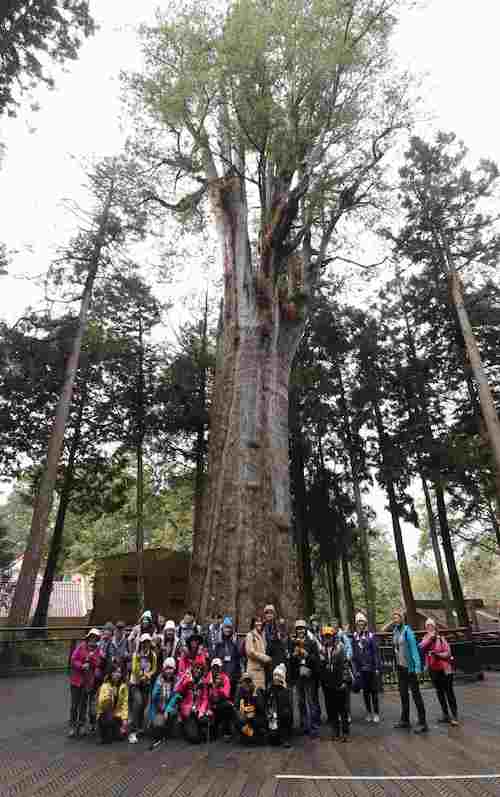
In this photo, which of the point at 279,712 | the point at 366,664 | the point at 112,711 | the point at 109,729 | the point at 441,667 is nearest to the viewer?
the point at 279,712

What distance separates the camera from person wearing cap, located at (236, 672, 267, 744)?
503 centimetres

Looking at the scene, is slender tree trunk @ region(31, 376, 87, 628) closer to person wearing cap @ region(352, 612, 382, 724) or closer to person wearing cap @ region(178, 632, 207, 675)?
person wearing cap @ region(178, 632, 207, 675)

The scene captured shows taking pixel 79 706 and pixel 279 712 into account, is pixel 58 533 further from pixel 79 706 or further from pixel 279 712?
pixel 279 712

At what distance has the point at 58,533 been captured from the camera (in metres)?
17.0

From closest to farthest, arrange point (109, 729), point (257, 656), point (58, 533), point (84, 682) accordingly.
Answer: point (109, 729) → point (257, 656) → point (84, 682) → point (58, 533)

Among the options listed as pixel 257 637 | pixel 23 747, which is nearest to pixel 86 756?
pixel 23 747

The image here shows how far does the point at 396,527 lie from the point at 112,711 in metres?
13.7

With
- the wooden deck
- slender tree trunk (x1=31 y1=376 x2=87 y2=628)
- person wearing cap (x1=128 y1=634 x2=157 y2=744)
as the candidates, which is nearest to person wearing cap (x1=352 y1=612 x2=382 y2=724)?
the wooden deck

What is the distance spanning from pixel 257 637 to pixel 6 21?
12565mm

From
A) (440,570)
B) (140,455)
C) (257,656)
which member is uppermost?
(140,455)

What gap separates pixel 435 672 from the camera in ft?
20.4

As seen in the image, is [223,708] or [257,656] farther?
[257,656]

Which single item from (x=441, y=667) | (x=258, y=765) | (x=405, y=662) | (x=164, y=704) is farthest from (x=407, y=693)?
(x=164, y=704)

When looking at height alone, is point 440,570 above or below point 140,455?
below
